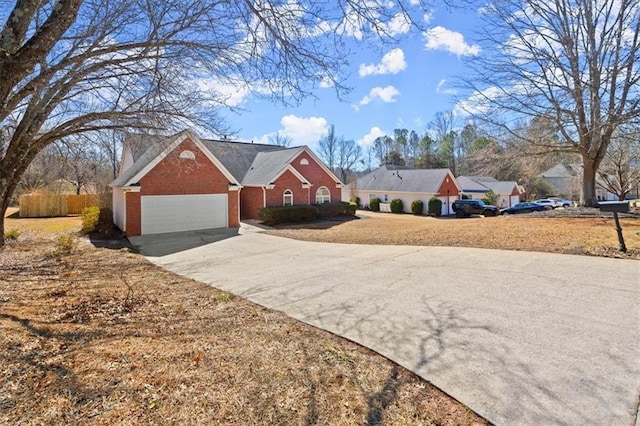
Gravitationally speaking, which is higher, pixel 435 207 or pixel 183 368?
pixel 435 207

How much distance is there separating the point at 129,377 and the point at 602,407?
164 inches

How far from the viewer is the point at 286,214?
2062 cm

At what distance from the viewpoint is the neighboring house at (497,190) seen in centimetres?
4528

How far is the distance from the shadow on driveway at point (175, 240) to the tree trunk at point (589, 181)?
1734cm

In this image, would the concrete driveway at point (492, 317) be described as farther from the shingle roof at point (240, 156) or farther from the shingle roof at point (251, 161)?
the shingle roof at point (240, 156)

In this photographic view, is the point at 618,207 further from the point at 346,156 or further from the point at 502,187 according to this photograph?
the point at 346,156

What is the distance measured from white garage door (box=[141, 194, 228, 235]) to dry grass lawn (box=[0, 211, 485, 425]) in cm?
1072

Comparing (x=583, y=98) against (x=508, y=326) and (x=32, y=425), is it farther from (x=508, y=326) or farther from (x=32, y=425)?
(x=32, y=425)

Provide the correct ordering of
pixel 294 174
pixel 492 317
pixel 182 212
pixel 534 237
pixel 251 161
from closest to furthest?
pixel 492 317 < pixel 534 237 < pixel 182 212 < pixel 294 174 < pixel 251 161

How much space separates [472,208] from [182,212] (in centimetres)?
2546

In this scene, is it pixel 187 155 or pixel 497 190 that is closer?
pixel 187 155

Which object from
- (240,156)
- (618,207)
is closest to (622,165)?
(618,207)

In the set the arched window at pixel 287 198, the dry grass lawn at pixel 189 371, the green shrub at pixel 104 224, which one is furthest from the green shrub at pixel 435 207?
the dry grass lawn at pixel 189 371

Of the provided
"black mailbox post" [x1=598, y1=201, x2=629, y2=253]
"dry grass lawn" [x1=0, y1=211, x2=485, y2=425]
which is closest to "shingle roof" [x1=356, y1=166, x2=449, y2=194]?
"black mailbox post" [x1=598, y1=201, x2=629, y2=253]
